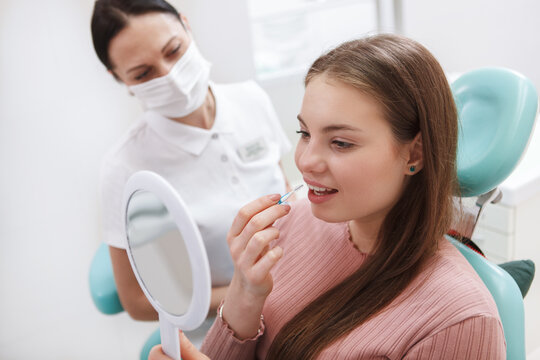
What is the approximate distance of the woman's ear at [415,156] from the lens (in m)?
0.94

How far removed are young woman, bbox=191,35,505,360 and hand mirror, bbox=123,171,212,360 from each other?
0.13m

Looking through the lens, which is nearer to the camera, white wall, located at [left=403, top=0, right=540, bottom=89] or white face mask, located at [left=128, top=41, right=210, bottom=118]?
white face mask, located at [left=128, top=41, right=210, bottom=118]

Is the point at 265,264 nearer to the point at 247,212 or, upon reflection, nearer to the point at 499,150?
the point at 247,212

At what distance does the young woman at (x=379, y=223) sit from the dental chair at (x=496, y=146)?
67 mm

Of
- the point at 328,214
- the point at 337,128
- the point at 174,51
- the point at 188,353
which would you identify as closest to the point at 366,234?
the point at 328,214

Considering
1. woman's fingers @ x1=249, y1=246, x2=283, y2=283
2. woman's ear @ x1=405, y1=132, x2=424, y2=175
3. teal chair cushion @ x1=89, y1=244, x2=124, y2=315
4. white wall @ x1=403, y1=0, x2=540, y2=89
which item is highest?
woman's ear @ x1=405, y1=132, x2=424, y2=175

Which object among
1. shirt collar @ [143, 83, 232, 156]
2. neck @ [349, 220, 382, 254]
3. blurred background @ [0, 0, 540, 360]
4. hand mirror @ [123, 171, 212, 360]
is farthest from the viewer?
blurred background @ [0, 0, 540, 360]

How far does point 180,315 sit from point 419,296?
0.43m

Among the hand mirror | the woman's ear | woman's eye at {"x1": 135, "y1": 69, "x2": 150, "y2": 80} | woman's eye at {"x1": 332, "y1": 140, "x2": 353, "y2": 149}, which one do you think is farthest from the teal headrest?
woman's eye at {"x1": 135, "y1": 69, "x2": 150, "y2": 80}

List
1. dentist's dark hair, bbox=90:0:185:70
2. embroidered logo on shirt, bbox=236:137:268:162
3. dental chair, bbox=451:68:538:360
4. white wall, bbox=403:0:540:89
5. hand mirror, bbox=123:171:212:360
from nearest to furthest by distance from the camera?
hand mirror, bbox=123:171:212:360 < dental chair, bbox=451:68:538:360 < dentist's dark hair, bbox=90:0:185:70 < embroidered logo on shirt, bbox=236:137:268:162 < white wall, bbox=403:0:540:89

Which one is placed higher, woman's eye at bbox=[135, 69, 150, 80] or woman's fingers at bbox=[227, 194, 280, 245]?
woman's eye at bbox=[135, 69, 150, 80]

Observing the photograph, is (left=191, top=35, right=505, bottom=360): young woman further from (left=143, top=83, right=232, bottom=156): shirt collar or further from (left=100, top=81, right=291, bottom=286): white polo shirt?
(left=143, top=83, right=232, bottom=156): shirt collar

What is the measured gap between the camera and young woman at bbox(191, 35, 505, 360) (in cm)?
87

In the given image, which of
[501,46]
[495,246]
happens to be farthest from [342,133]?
[501,46]
